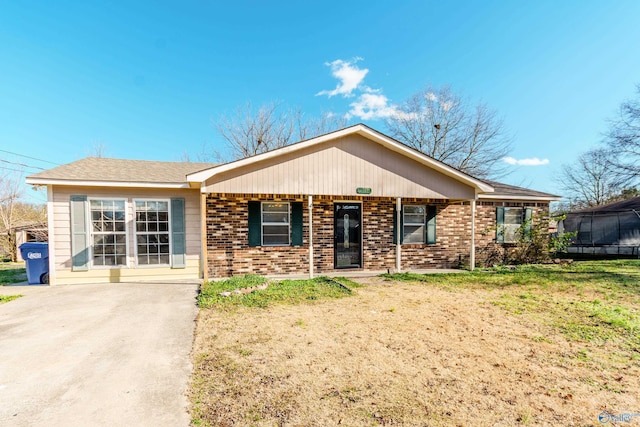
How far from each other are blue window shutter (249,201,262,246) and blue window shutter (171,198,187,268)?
73.1 inches

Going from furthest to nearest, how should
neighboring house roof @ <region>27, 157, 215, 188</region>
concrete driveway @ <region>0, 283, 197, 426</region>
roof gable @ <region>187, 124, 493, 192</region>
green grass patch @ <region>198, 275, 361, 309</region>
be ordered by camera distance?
neighboring house roof @ <region>27, 157, 215, 188</region>
roof gable @ <region>187, 124, 493, 192</region>
green grass patch @ <region>198, 275, 361, 309</region>
concrete driveway @ <region>0, 283, 197, 426</region>

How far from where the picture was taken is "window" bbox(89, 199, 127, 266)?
7.63 metres

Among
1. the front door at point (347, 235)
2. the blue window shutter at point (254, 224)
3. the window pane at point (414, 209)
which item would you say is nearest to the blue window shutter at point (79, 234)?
the blue window shutter at point (254, 224)

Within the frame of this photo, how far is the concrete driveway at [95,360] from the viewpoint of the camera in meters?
2.48

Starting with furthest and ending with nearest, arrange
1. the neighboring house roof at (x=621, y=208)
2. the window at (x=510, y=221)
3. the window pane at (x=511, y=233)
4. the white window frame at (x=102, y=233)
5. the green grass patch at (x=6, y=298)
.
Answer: the neighboring house roof at (x=621, y=208), the window pane at (x=511, y=233), the window at (x=510, y=221), the white window frame at (x=102, y=233), the green grass patch at (x=6, y=298)

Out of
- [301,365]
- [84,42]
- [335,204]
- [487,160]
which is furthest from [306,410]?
[487,160]

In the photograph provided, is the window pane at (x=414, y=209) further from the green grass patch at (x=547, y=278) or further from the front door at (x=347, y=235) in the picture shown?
the green grass patch at (x=547, y=278)

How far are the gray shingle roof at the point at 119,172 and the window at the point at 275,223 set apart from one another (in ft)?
8.14

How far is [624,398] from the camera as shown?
2.71 meters

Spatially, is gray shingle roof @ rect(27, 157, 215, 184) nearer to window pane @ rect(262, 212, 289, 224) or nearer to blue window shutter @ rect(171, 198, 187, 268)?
blue window shutter @ rect(171, 198, 187, 268)

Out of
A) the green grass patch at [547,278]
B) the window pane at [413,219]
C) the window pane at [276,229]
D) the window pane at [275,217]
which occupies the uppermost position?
the window pane at [275,217]

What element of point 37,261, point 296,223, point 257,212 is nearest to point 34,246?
point 37,261

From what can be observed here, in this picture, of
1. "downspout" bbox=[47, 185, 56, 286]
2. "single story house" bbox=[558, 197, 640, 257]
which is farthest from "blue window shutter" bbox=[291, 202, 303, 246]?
"single story house" bbox=[558, 197, 640, 257]

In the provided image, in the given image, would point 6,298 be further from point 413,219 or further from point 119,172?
point 413,219
